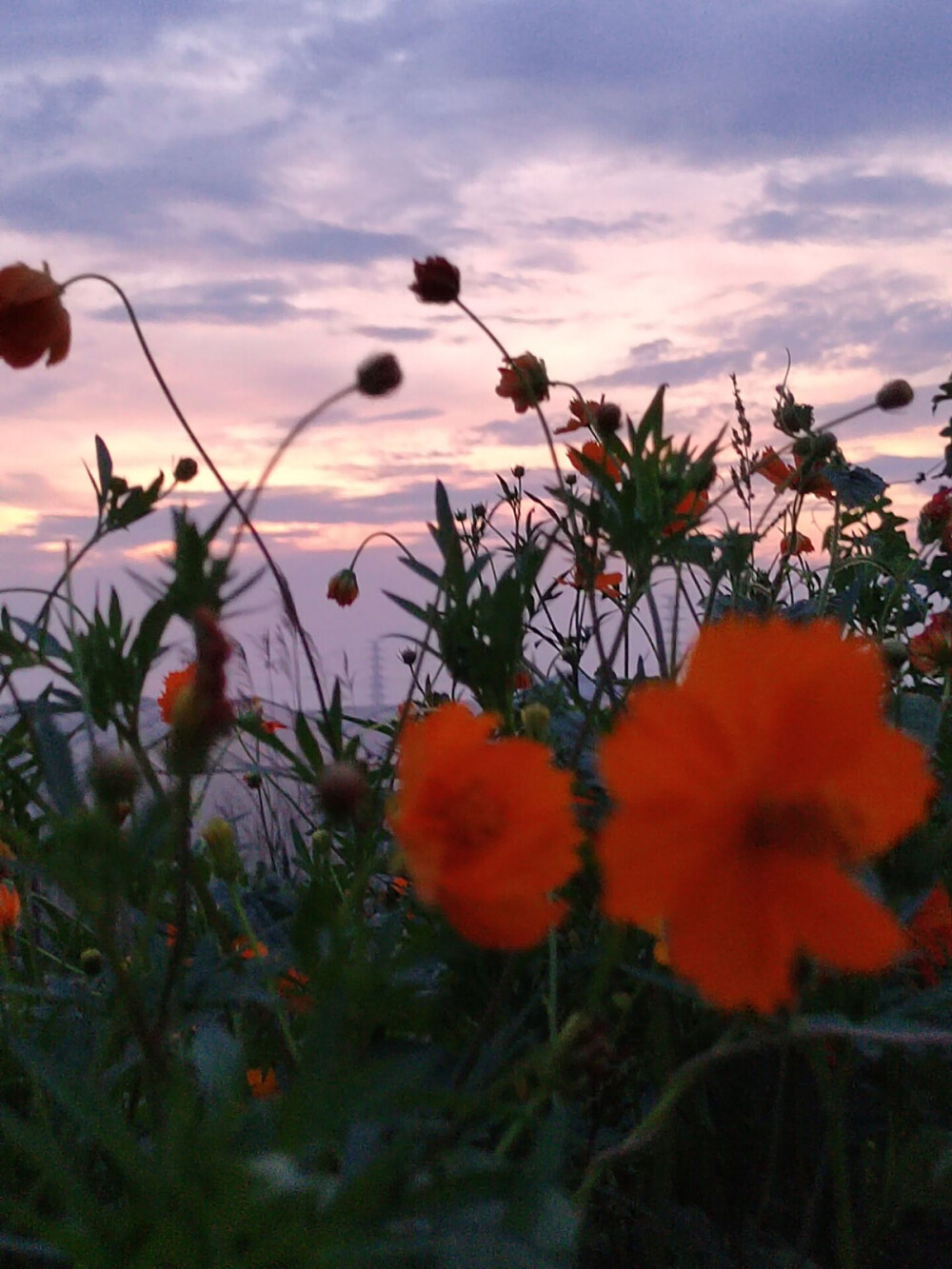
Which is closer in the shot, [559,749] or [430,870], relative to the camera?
[430,870]

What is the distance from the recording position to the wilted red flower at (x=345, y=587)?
69.3 inches

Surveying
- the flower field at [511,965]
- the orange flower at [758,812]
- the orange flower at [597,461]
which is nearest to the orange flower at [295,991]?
the flower field at [511,965]

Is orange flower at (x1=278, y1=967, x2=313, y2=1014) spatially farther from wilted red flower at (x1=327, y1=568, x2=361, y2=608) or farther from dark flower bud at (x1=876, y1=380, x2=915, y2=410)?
wilted red flower at (x1=327, y1=568, x2=361, y2=608)

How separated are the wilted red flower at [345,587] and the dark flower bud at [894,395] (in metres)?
0.95

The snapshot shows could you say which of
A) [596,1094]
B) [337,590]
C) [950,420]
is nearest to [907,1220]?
[596,1094]

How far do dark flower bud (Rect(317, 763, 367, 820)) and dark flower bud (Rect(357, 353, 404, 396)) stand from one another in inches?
14.0

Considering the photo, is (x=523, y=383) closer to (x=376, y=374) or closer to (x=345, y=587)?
(x=376, y=374)

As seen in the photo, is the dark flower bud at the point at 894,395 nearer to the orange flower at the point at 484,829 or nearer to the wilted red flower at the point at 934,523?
the wilted red flower at the point at 934,523

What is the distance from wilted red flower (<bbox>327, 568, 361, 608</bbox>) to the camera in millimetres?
1760

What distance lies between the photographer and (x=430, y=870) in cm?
40

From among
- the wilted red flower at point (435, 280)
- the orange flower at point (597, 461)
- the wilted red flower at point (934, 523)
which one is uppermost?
the wilted red flower at point (435, 280)

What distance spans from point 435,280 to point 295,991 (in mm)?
592

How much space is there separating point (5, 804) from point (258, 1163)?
1.93 ft

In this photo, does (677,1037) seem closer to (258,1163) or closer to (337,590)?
(258,1163)
